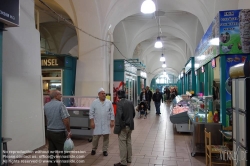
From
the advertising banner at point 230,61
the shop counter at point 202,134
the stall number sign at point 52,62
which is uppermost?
the stall number sign at point 52,62

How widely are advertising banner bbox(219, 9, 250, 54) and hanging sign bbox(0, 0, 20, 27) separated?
13.3 feet

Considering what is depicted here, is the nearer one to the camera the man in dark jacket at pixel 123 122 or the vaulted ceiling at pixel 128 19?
the man in dark jacket at pixel 123 122

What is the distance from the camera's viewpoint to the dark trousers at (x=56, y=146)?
3396 millimetres

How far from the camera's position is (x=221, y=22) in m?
4.37

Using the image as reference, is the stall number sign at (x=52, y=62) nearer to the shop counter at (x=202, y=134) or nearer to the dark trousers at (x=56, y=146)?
the dark trousers at (x=56, y=146)

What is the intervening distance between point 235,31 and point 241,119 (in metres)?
2.25

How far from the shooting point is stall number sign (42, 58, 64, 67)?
7.71 m

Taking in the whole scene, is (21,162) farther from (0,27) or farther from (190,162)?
(190,162)

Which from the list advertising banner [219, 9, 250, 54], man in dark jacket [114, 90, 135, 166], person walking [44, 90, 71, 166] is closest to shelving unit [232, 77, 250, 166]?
advertising banner [219, 9, 250, 54]

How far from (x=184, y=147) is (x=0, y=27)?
482cm

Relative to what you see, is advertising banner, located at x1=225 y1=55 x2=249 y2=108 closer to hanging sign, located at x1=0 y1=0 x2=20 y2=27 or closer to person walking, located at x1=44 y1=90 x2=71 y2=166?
person walking, located at x1=44 y1=90 x2=71 y2=166

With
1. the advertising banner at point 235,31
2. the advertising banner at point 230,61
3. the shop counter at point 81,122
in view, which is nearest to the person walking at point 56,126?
the shop counter at point 81,122

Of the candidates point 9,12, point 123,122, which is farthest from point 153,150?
point 9,12

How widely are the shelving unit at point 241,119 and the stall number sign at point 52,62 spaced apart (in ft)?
20.2
